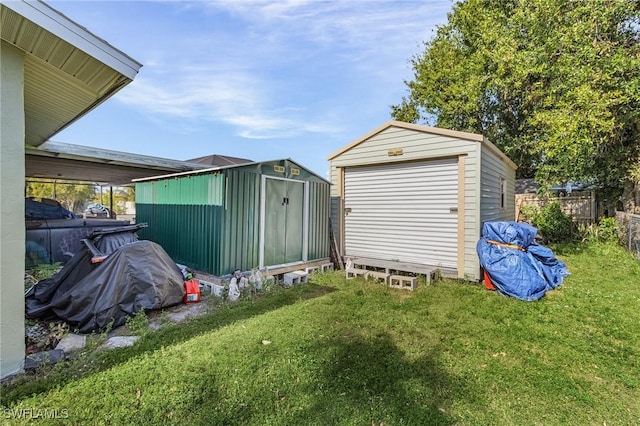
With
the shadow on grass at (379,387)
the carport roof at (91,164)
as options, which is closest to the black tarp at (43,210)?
the carport roof at (91,164)

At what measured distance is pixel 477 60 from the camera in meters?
11.1

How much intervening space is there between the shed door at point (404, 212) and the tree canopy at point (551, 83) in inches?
168

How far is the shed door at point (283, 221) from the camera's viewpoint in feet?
18.7

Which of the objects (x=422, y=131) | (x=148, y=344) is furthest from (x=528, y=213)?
(x=148, y=344)

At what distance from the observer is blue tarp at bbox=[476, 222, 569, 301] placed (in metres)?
4.79

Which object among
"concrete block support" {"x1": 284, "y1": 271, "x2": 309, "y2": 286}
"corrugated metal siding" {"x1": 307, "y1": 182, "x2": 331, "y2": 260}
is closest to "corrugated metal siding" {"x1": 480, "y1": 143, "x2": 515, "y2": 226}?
"corrugated metal siding" {"x1": 307, "y1": 182, "x2": 331, "y2": 260}

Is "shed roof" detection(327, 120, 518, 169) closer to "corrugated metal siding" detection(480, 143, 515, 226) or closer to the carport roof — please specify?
"corrugated metal siding" detection(480, 143, 515, 226)

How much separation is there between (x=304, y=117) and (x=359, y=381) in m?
10.5

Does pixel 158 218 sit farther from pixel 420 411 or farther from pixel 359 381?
pixel 420 411

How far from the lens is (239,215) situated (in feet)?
17.0

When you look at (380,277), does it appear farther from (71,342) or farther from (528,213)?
(528,213)

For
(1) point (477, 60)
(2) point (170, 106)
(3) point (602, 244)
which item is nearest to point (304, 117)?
(2) point (170, 106)

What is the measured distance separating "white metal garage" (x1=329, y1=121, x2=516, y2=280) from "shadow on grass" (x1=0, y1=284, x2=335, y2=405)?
232cm

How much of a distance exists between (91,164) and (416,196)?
8.72 m
